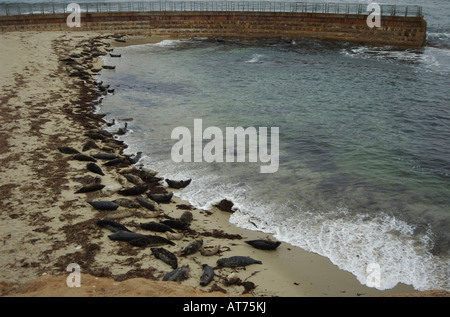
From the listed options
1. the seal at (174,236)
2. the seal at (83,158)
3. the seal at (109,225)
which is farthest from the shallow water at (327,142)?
the seal at (109,225)

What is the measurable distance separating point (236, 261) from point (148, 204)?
4081 millimetres

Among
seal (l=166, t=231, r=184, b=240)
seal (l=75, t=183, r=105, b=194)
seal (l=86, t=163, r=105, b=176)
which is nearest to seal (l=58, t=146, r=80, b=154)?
seal (l=86, t=163, r=105, b=176)

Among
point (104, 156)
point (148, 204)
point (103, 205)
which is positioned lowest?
point (148, 204)

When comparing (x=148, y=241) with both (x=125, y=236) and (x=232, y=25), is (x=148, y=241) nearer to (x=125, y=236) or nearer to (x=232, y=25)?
(x=125, y=236)

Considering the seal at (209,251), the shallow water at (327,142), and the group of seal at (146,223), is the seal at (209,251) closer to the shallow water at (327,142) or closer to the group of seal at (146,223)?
the group of seal at (146,223)

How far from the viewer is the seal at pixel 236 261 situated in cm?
1030

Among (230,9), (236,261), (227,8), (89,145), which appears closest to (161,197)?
(236,261)

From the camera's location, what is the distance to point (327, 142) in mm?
20234

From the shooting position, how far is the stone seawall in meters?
50.6

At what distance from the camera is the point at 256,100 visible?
28.7 m

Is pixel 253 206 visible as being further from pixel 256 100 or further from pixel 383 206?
pixel 256 100

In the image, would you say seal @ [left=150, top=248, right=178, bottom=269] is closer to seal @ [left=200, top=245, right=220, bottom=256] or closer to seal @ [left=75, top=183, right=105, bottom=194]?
seal @ [left=200, top=245, right=220, bottom=256]

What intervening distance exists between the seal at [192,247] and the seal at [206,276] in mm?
796
